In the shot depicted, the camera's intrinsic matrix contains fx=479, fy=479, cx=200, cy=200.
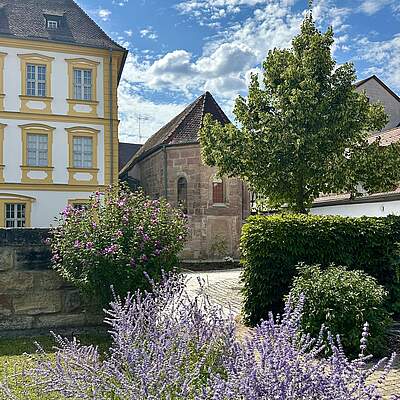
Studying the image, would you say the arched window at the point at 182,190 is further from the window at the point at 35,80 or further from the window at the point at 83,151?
the window at the point at 35,80

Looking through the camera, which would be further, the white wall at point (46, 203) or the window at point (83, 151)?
the window at point (83, 151)

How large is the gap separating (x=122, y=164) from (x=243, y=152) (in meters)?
30.4

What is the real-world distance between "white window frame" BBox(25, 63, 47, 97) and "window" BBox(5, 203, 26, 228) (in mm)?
5255

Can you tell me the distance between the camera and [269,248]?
774 centimetres

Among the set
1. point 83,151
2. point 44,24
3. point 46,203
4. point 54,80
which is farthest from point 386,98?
point 46,203

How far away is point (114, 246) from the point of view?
17.6ft

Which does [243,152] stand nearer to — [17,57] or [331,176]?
[331,176]

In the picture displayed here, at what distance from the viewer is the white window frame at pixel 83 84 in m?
23.0

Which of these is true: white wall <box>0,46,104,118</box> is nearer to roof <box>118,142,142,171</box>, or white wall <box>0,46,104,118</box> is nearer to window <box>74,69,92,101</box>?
window <box>74,69,92,101</box>

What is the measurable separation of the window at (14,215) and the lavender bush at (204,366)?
1929 cm

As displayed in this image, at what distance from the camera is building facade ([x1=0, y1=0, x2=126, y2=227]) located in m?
21.9

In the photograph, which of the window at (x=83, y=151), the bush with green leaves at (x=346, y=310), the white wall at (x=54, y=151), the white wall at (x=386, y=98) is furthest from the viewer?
the white wall at (x=386, y=98)

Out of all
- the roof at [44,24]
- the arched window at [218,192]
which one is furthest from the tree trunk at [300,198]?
the roof at [44,24]

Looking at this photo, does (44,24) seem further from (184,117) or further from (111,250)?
(111,250)
